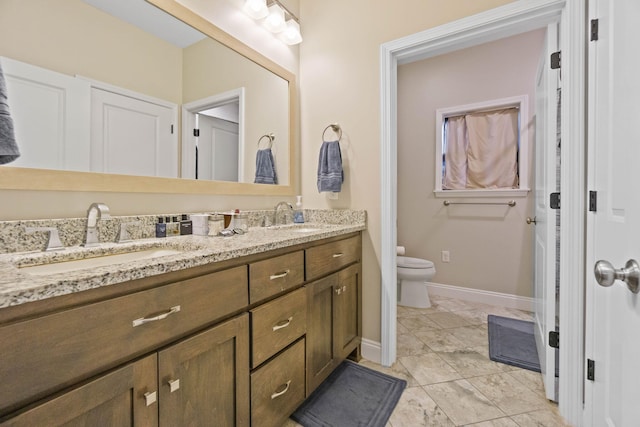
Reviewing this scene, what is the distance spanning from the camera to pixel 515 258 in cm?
271

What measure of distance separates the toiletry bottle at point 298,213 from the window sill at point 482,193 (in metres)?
1.68

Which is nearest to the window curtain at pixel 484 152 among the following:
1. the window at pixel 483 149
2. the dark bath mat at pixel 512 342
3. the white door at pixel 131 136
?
the window at pixel 483 149

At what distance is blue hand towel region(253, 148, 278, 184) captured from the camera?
1900 millimetres

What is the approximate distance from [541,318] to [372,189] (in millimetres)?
1256

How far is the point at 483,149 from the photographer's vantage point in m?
2.91

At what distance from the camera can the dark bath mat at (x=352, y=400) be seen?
1344 millimetres

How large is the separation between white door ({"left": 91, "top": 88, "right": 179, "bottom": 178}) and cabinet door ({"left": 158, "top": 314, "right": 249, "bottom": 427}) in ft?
2.72
